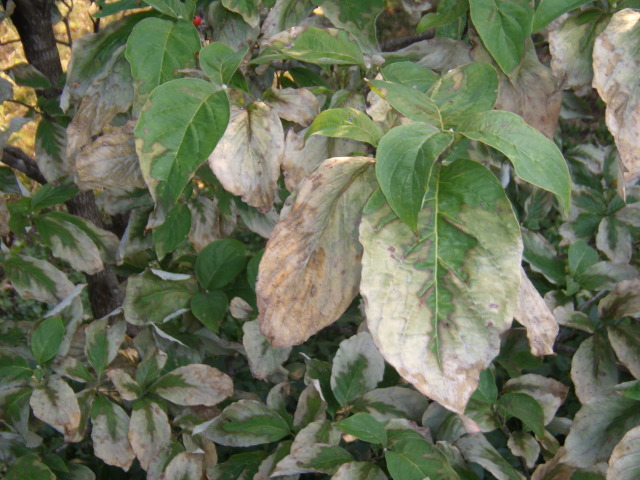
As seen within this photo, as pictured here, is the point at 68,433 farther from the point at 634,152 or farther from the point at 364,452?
the point at 634,152

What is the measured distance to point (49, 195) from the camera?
1609 millimetres

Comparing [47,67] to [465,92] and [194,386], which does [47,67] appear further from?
[465,92]

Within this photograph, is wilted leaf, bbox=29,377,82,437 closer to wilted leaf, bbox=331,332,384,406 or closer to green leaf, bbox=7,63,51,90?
wilted leaf, bbox=331,332,384,406

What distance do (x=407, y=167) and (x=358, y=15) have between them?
57 centimetres

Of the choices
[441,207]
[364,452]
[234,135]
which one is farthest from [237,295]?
[441,207]

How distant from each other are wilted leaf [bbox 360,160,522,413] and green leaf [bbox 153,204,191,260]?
77 cm

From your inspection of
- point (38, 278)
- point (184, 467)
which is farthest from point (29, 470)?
point (38, 278)

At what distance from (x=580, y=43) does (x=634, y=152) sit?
286mm

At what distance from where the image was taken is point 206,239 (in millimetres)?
1656

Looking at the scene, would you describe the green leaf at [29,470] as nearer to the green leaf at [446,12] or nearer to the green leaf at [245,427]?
the green leaf at [245,427]

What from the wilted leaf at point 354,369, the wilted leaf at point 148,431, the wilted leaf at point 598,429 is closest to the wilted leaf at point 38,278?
the wilted leaf at point 148,431

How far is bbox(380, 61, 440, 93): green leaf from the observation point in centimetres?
103

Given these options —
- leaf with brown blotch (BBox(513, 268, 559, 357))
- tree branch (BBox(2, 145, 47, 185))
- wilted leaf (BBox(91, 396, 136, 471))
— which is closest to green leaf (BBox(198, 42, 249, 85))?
leaf with brown blotch (BBox(513, 268, 559, 357))

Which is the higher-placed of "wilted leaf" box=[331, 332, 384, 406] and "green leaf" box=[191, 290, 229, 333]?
"green leaf" box=[191, 290, 229, 333]
